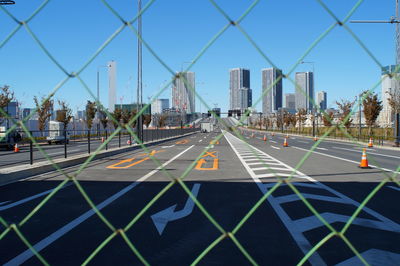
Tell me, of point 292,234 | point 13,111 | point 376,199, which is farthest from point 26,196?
point 13,111

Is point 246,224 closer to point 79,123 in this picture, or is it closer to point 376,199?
point 376,199

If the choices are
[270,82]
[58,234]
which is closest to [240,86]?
[270,82]

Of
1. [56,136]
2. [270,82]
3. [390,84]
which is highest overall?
[390,84]

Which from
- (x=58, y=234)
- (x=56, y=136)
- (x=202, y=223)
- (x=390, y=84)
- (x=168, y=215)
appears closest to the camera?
(x=58, y=234)

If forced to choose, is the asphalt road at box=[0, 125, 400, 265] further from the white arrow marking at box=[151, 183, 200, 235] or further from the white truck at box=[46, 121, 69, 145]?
the white truck at box=[46, 121, 69, 145]

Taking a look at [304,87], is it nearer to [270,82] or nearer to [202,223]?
[270,82]

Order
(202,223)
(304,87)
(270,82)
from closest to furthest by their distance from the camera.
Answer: (270,82), (304,87), (202,223)

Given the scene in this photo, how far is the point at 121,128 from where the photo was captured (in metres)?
1.89

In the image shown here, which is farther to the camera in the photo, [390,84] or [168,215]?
[390,84]

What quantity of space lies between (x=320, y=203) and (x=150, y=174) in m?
6.20

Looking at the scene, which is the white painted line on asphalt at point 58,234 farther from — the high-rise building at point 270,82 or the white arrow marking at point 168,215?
the high-rise building at point 270,82

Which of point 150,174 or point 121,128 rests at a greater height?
point 121,128

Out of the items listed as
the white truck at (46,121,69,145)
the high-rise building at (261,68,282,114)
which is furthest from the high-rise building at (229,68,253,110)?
the white truck at (46,121,69,145)

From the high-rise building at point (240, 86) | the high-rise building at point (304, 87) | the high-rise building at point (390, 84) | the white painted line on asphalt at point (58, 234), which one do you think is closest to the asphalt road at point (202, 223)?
the white painted line on asphalt at point (58, 234)
